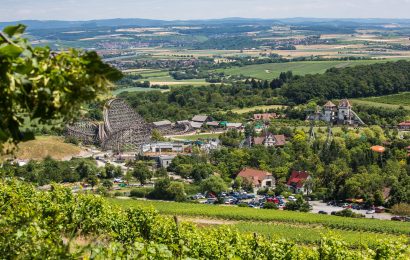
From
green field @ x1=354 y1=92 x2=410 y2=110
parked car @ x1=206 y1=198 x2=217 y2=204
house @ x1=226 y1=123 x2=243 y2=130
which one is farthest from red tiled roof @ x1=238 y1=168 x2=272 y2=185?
green field @ x1=354 y1=92 x2=410 y2=110

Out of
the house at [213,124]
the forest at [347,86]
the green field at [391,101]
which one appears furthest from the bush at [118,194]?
the forest at [347,86]

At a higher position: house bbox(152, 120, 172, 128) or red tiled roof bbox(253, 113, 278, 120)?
red tiled roof bbox(253, 113, 278, 120)

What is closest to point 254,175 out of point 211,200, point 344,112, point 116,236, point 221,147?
point 211,200

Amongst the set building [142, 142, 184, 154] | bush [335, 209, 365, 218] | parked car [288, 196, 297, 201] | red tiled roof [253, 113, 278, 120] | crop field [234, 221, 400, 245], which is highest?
crop field [234, 221, 400, 245]

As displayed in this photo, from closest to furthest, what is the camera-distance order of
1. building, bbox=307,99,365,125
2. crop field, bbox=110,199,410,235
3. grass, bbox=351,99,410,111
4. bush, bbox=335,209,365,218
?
crop field, bbox=110,199,410,235 < bush, bbox=335,209,365,218 < building, bbox=307,99,365,125 < grass, bbox=351,99,410,111

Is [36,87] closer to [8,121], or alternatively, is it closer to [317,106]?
[8,121]

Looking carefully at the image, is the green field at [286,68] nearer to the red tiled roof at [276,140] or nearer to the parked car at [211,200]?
the red tiled roof at [276,140]

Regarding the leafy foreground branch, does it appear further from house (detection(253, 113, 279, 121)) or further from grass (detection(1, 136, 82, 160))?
house (detection(253, 113, 279, 121))
